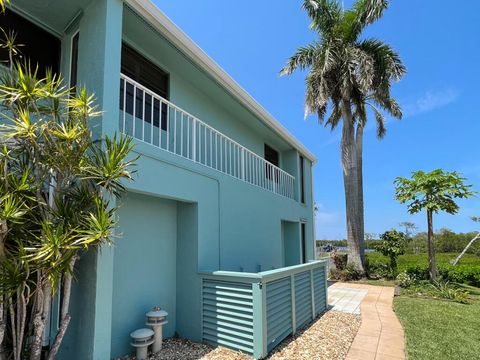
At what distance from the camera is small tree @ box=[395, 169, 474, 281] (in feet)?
38.8

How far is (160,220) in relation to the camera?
5.86 meters

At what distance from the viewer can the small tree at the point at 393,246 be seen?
15.0 m

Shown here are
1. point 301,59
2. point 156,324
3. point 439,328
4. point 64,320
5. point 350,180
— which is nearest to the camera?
point 64,320

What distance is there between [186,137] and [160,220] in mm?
2643

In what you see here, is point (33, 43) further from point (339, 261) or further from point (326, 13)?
point (339, 261)

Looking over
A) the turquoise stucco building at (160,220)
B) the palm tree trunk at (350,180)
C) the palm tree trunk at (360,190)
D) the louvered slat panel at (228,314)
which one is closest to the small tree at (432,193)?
the palm tree trunk at (350,180)

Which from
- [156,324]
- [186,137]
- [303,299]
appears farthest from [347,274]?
[156,324]

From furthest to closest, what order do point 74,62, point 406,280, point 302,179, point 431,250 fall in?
point 302,179 → point 406,280 → point 431,250 → point 74,62

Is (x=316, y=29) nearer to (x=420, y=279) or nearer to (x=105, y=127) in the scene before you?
(x=420, y=279)

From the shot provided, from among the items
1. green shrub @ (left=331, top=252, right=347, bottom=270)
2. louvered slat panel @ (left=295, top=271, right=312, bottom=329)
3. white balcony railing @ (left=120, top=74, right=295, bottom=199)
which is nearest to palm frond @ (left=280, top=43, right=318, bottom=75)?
white balcony railing @ (left=120, top=74, right=295, bottom=199)

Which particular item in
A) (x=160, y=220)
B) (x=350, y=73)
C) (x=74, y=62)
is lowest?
(x=160, y=220)

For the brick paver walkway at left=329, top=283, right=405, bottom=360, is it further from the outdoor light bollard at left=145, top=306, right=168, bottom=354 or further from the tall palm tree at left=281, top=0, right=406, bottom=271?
the tall palm tree at left=281, top=0, right=406, bottom=271

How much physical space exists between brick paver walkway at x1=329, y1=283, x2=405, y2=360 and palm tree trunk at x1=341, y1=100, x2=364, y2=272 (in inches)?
199

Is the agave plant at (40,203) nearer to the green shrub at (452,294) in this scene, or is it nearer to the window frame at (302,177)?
the window frame at (302,177)
